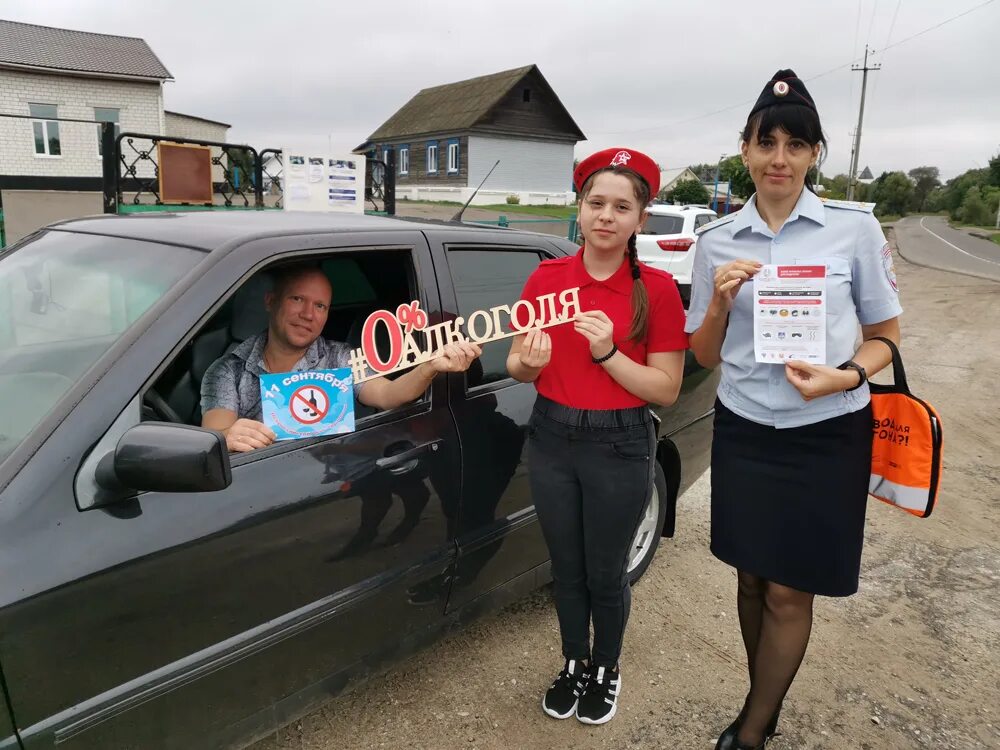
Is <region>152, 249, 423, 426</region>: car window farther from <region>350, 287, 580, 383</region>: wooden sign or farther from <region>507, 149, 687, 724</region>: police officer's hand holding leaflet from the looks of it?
<region>507, 149, 687, 724</region>: police officer's hand holding leaflet

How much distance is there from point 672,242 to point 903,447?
35.5 feet

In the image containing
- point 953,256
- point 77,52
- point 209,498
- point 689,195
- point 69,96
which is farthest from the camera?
point 689,195

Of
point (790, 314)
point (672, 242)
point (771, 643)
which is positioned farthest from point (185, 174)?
point (672, 242)

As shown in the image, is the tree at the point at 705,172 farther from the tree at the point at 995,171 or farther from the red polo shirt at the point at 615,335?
the red polo shirt at the point at 615,335

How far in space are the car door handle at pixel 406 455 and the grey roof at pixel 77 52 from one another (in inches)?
1105

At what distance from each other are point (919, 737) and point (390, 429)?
214 cm

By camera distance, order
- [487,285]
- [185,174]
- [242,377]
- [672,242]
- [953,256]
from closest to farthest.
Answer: [242,377] → [487,285] → [185,174] → [672,242] → [953,256]

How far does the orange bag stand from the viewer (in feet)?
6.37

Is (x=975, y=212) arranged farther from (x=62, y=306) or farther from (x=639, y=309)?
(x=62, y=306)

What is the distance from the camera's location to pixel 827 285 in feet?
6.23

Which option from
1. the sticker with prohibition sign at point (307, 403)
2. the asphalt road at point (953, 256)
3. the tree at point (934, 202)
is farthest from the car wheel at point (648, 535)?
the tree at point (934, 202)

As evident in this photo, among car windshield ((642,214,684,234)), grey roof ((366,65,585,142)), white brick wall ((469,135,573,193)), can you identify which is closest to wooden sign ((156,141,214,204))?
car windshield ((642,214,684,234))

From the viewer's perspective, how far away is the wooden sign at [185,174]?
5.14 m

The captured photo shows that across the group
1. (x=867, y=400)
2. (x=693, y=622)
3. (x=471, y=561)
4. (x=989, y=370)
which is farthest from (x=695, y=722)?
(x=989, y=370)
